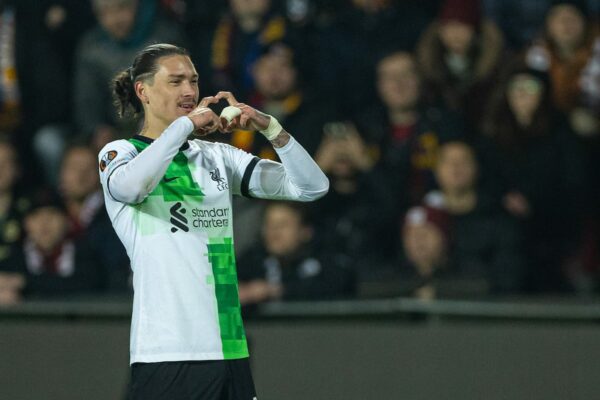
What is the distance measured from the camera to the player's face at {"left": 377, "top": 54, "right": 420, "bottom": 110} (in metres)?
8.27

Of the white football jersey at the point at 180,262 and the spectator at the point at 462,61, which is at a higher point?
the spectator at the point at 462,61

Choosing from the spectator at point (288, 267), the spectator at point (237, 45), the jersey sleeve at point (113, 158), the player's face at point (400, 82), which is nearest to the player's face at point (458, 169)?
the player's face at point (400, 82)

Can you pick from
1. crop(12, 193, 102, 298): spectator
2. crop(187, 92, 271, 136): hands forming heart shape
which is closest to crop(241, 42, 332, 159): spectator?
crop(12, 193, 102, 298): spectator

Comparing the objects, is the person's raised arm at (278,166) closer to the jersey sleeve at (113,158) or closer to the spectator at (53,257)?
the jersey sleeve at (113,158)

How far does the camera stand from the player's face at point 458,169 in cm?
769

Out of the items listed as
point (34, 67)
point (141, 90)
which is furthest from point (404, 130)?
point (141, 90)

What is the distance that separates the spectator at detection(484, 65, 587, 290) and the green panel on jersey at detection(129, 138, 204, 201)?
378 centimetres

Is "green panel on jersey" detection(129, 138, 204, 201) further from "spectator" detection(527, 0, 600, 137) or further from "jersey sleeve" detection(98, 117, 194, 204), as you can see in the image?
"spectator" detection(527, 0, 600, 137)

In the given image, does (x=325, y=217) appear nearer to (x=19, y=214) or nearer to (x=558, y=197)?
(x=558, y=197)

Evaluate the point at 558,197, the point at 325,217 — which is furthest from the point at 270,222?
the point at 558,197

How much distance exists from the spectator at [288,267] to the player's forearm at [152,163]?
2.92 m

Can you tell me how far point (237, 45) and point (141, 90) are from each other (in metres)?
4.66

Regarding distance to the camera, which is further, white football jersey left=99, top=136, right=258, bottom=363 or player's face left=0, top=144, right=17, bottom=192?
player's face left=0, top=144, right=17, bottom=192

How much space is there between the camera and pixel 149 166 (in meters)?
4.02
